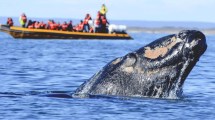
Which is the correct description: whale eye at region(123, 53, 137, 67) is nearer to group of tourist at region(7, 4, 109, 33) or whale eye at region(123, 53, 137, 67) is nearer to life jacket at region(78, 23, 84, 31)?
group of tourist at region(7, 4, 109, 33)

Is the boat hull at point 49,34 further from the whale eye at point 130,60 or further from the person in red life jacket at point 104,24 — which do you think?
the whale eye at point 130,60

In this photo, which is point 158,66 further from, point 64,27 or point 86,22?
point 64,27

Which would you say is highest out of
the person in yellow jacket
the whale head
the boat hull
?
the whale head

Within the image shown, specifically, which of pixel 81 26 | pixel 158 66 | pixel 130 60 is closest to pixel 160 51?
pixel 158 66

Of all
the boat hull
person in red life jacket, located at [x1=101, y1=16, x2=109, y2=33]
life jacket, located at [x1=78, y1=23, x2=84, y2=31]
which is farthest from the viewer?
life jacket, located at [x1=78, y1=23, x2=84, y2=31]

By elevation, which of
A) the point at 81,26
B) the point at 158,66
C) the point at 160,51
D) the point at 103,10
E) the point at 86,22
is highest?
the point at 160,51

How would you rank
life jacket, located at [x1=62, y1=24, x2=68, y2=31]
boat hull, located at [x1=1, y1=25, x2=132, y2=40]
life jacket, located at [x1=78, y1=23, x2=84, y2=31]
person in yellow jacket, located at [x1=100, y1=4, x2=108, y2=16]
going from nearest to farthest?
person in yellow jacket, located at [x1=100, y1=4, x2=108, y2=16] < boat hull, located at [x1=1, y1=25, x2=132, y2=40] < life jacket, located at [x1=78, y1=23, x2=84, y2=31] < life jacket, located at [x1=62, y1=24, x2=68, y2=31]

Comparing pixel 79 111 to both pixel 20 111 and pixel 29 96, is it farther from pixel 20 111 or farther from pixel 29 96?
pixel 29 96

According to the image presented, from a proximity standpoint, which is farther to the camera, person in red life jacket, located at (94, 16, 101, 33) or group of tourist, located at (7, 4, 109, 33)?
group of tourist, located at (7, 4, 109, 33)

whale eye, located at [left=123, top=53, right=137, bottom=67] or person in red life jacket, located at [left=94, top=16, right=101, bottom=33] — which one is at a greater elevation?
whale eye, located at [left=123, top=53, right=137, bottom=67]

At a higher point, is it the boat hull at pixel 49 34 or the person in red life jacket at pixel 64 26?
the person in red life jacket at pixel 64 26

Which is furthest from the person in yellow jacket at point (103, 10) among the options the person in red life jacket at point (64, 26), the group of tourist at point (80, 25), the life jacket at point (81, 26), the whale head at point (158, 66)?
the whale head at point (158, 66)

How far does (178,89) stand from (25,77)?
10.5 m

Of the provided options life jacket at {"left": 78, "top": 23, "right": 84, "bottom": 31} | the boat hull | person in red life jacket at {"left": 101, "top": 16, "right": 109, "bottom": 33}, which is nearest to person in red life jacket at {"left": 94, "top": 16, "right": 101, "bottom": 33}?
person in red life jacket at {"left": 101, "top": 16, "right": 109, "bottom": 33}
